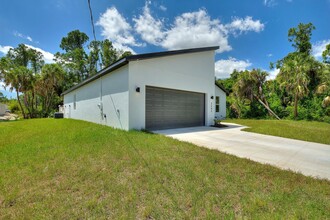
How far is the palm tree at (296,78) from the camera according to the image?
42.5 ft

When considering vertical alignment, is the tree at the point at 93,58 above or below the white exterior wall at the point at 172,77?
above

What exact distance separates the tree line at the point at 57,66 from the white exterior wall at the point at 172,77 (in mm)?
18669

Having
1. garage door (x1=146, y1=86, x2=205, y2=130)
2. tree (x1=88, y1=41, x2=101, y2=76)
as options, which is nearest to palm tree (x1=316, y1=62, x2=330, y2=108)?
garage door (x1=146, y1=86, x2=205, y2=130)

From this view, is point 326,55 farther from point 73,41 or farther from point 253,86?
point 73,41

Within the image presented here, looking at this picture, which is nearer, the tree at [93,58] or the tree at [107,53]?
the tree at [107,53]

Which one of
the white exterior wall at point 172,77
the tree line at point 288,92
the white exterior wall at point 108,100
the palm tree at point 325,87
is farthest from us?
the tree line at point 288,92

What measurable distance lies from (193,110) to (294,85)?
32.8 feet

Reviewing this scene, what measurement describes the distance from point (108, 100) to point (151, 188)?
7206mm

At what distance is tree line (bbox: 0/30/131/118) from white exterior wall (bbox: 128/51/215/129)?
1867cm

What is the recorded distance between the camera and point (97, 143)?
17.1ft

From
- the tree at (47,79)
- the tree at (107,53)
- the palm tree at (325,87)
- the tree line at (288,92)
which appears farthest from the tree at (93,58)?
the palm tree at (325,87)

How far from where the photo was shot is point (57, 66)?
826 inches

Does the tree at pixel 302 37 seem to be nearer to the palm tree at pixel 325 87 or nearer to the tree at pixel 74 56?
the palm tree at pixel 325 87

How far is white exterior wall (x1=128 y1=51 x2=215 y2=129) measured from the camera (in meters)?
7.40
